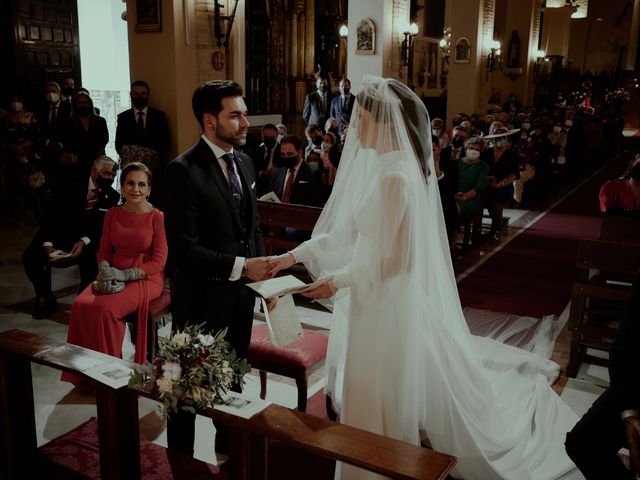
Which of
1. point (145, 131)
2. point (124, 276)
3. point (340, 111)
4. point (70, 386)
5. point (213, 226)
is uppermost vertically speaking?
point (340, 111)

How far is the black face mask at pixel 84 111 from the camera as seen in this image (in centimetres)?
770

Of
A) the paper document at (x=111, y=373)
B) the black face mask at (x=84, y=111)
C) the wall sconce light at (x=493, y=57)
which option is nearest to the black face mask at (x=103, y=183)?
the paper document at (x=111, y=373)

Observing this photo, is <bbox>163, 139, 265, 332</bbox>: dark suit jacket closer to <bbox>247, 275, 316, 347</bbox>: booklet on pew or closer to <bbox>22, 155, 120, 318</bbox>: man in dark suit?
<bbox>247, 275, 316, 347</bbox>: booklet on pew

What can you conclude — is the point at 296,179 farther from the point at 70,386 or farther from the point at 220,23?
the point at 70,386

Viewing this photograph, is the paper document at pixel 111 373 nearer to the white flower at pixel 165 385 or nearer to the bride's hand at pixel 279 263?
the white flower at pixel 165 385

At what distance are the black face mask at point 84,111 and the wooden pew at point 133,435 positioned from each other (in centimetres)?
545

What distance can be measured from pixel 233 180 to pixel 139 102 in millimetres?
4550

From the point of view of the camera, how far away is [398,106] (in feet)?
8.86

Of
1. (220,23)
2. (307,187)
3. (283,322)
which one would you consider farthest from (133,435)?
(220,23)

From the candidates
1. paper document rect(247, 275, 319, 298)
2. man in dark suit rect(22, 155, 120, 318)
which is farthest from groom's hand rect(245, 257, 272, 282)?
man in dark suit rect(22, 155, 120, 318)

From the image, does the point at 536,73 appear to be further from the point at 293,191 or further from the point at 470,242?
the point at 293,191

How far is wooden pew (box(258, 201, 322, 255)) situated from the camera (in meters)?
5.30

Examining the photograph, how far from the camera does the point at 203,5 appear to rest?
24.1ft

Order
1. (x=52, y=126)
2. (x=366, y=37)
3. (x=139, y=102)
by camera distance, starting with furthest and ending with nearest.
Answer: (x=366, y=37) < (x=52, y=126) < (x=139, y=102)
